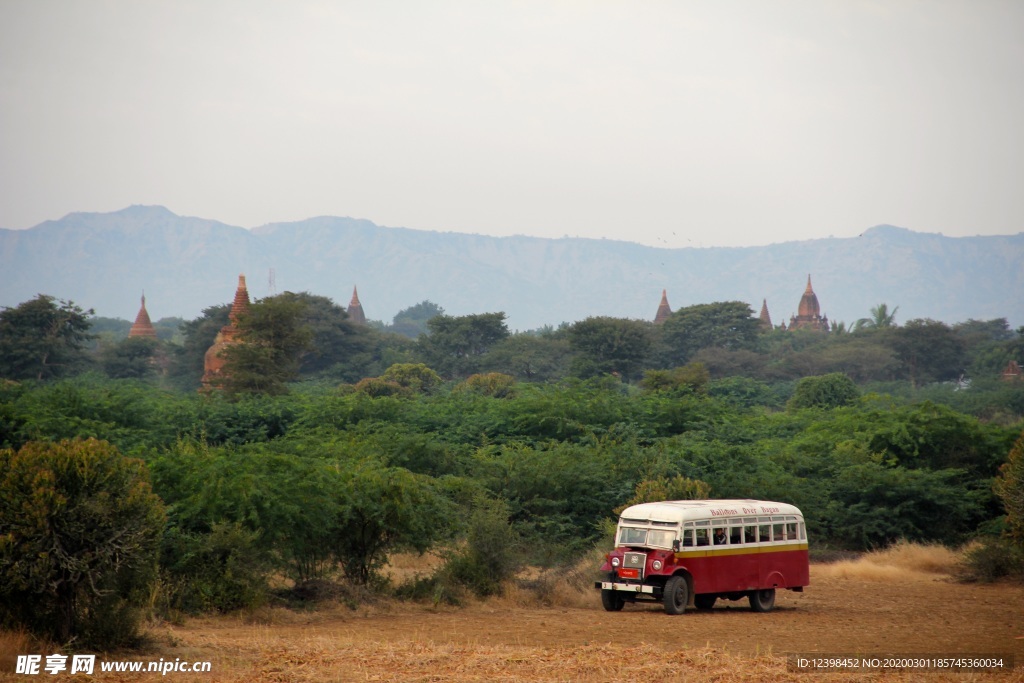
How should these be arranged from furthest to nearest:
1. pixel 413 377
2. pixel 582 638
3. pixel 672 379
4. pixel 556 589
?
pixel 413 377
pixel 672 379
pixel 556 589
pixel 582 638

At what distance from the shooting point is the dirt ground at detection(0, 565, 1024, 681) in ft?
35.9

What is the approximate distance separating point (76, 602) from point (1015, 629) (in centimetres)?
1235

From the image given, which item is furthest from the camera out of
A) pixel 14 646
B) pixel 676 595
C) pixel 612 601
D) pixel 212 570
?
pixel 612 601

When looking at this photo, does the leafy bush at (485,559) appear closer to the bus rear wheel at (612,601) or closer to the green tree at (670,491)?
the bus rear wheel at (612,601)

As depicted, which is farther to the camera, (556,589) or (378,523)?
(556,589)

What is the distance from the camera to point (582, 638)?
13688 mm

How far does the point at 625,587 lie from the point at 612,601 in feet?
1.93

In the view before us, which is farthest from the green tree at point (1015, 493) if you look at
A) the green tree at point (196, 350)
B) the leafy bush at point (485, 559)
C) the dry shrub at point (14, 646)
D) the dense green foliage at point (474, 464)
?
the green tree at point (196, 350)

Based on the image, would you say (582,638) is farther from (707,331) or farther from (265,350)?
(707,331)

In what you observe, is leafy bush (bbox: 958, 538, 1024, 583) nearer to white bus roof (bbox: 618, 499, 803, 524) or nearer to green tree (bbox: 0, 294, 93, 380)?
white bus roof (bbox: 618, 499, 803, 524)

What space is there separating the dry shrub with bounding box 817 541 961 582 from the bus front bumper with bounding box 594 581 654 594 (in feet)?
24.6

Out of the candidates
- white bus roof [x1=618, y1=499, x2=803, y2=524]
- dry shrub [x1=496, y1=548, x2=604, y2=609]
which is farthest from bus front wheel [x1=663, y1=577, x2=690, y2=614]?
dry shrub [x1=496, y1=548, x2=604, y2=609]

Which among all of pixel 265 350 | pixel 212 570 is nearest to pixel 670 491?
pixel 212 570

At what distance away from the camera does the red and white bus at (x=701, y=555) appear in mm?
15805
